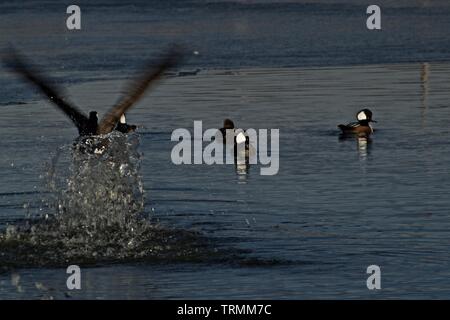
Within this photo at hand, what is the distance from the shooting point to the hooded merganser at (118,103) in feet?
39.6

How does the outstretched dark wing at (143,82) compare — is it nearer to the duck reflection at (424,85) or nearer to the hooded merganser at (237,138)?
the hooded merganser at (237,138)

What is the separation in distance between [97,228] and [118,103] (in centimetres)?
181

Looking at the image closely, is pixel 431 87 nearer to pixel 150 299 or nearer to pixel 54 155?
pixel 54 155

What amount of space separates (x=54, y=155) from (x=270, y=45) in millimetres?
14663

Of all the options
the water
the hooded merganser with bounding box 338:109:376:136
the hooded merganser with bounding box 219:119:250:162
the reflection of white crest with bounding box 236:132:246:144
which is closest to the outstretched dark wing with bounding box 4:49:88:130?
the water

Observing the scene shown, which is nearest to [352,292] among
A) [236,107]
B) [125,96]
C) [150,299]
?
[150,299]

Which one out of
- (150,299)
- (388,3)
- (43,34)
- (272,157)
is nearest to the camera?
(150,299)

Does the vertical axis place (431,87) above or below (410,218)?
above

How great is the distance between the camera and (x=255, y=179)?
16.4 m

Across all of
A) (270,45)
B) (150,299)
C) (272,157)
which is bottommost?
(150,299)

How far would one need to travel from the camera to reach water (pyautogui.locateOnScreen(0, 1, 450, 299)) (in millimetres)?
11961

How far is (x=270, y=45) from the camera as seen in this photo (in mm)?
31984

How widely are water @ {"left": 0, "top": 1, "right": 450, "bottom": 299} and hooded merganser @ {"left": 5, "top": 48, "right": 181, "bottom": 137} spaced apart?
1.17 meters

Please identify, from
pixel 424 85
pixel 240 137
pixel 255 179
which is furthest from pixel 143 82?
pixel 424 85
